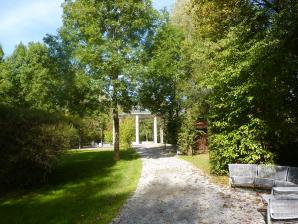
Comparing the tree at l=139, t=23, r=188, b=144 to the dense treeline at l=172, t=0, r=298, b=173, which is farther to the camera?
the tree at l=139, t=23, r=188, b=144

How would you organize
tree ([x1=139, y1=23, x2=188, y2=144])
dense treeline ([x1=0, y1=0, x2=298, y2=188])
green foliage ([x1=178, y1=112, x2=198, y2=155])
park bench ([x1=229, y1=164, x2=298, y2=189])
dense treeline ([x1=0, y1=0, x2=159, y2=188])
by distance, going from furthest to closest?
Result: green foliage ([x1=178, y1=112, x2=198, y2=155]) < tree ([x1=139, y1=23, x2=188, y2=144]) < dense treeline ([x1=0, y1=0, x2=159, y2=188]) < dense treeline ([x1=0, y1=0, x2=298, y2=188]) < park bench ([x1=229, y1=164, x2=298, y2=189])

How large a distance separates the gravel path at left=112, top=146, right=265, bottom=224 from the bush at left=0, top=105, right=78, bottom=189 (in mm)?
3451

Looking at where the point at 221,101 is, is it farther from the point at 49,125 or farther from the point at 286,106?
the point at 49,125

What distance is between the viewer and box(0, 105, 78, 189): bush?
484 inches

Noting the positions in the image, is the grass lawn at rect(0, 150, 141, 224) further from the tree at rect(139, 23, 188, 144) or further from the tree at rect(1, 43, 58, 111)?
the tree at rect(1, 43, 58, 111)

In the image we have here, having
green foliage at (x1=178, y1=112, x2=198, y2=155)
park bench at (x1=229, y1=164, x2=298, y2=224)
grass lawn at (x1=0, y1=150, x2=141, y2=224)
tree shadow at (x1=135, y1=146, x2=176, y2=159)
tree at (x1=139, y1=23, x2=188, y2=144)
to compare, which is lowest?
grass lawn at (x1=0, y1=150, x2=141, y2=224)

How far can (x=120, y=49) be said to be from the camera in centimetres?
1984

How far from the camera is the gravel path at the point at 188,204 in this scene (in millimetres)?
7836

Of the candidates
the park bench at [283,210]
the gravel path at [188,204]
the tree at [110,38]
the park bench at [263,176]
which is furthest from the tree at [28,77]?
the park bench at [283,210]

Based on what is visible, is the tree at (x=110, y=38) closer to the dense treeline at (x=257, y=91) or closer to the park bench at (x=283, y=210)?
the dense treeline at (x=257, y=91)

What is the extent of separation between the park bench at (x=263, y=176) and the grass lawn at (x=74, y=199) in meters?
3.35

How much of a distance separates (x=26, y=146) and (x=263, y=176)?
26.1 ft

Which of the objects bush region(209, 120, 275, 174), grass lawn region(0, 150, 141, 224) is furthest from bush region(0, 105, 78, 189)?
bush region(209, 120, 275, 174)

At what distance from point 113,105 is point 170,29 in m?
6.31
